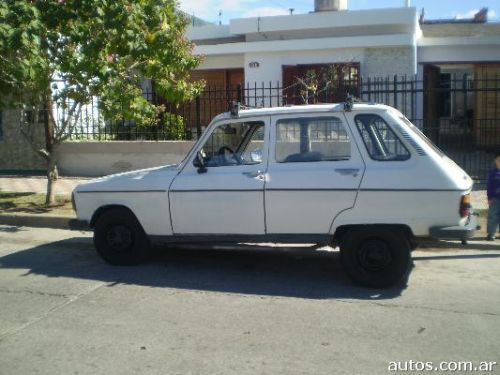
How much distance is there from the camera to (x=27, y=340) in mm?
4949

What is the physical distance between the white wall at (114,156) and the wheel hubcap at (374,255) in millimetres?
8308

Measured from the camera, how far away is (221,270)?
7164mm

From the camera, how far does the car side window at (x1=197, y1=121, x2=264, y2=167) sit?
6680 mm

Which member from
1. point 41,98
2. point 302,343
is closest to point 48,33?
point 41,98

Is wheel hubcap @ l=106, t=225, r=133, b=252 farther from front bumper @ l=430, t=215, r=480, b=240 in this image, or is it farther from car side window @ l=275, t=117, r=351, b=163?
front bumper @ l=430, t=215, r=480, b=240

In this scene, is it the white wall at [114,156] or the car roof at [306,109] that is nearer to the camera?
the car roof at [306,109]

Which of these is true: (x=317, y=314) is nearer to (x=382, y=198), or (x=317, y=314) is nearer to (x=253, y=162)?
(x=382, y=198)

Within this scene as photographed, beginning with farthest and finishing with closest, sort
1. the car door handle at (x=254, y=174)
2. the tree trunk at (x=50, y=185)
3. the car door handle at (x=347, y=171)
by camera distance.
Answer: the tree trunk at (x=50, y=185)
the car door handle at (x=254, y=174)
the car door handle at (x=347, y=171)

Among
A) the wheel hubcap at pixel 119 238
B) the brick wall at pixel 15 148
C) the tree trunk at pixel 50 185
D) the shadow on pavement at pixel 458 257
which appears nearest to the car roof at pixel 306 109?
the wheel hubcap at pixel 119 238

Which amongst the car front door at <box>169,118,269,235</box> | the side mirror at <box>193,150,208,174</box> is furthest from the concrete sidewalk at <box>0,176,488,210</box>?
the side mirror at <box>193,150,208,174</box>

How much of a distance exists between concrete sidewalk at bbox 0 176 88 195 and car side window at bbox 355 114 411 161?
7.75 metres

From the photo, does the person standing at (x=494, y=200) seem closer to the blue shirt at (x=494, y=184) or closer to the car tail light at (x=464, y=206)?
the blue shirt at (x=494, y=184)

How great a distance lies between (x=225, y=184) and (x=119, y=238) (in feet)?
5.06

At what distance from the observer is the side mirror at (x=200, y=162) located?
263 inches
